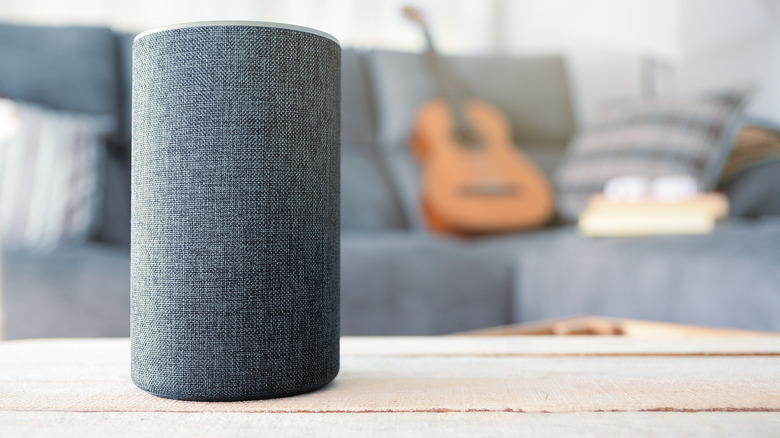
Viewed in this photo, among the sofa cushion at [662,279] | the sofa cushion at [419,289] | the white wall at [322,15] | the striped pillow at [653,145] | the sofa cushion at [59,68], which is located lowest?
the sofa cushion at [419,289]

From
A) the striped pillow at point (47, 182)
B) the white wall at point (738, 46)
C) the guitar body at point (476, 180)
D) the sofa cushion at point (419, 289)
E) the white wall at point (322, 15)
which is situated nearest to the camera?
the sofa cushion at point (419, 289)

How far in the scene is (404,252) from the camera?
125 centimetres

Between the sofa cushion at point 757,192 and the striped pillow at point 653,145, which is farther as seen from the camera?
the striped pillow at point 653,145

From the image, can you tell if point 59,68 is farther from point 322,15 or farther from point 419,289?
point 322,15

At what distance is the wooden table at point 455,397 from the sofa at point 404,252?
433 millimetres

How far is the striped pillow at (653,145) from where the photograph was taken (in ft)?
5.25

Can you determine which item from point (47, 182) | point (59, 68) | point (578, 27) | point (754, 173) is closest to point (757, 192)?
point (754, 173)

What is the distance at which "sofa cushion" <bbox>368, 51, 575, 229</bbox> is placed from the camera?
76.9 inches

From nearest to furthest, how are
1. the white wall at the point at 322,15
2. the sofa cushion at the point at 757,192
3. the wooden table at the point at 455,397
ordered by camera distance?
the wooden table at the point at 455,397 < the sofa cushion at the point at 757,192 < the white wall at the point at 322,15

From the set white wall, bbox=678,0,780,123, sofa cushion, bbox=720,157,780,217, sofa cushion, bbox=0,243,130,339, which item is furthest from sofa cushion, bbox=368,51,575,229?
sofa cushion, bbox=0,243,130,339

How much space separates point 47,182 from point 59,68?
0.44 metres

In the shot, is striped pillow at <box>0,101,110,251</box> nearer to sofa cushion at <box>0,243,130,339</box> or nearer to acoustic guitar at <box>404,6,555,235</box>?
sofa cushion at <box>0,243,130,339</box>

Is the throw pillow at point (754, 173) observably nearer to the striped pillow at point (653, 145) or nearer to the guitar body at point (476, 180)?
the striped pillow at point (653, 145)

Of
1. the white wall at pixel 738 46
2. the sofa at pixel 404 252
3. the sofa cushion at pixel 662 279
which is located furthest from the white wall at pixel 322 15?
the sofa cushion at pixel 662 279
